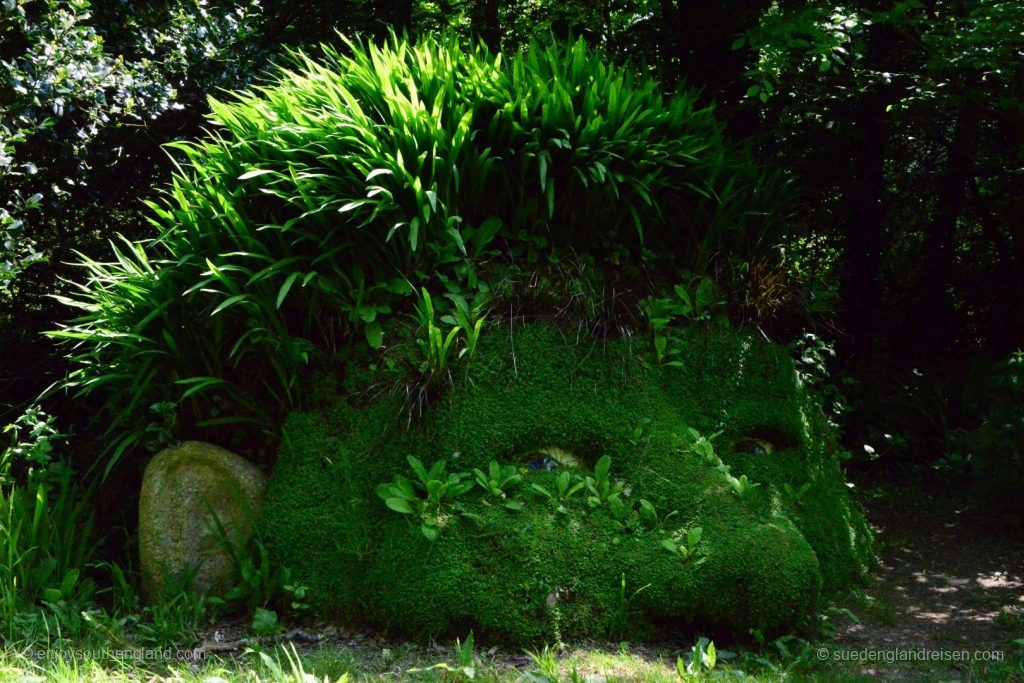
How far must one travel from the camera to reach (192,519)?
4.45 meters

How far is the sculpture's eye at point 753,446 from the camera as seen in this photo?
503cm

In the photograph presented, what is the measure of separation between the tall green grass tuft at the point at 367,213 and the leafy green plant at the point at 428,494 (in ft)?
2.72

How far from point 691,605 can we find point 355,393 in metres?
2.00

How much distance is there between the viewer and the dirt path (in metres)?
4.03

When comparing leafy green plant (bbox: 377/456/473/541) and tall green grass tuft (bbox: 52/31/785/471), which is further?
tall green grass tuft (bbox: 52/31/785/471)

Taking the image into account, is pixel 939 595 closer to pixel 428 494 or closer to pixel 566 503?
pixel 566 503

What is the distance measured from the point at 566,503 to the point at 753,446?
136cm

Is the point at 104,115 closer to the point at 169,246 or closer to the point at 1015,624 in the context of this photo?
the point at 169,246

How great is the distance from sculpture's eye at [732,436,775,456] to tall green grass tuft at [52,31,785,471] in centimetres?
109

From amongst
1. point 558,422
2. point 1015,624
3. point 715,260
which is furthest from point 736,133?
point 1015,624

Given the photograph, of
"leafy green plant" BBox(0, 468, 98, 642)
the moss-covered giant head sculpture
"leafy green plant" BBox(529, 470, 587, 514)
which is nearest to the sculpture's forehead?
the moss-covered giant head sculpture

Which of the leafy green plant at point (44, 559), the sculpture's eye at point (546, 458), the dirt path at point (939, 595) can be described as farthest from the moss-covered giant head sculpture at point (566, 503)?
the leafy green plant at point (44, 559)

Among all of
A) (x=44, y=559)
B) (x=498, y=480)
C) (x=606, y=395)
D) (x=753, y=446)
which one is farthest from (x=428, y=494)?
(x=44, y=559)

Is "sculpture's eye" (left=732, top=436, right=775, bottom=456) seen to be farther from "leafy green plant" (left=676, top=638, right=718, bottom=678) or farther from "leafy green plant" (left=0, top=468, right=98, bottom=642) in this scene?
"leafy green plant" (left=0, top=468, right=98, bottom=642)
